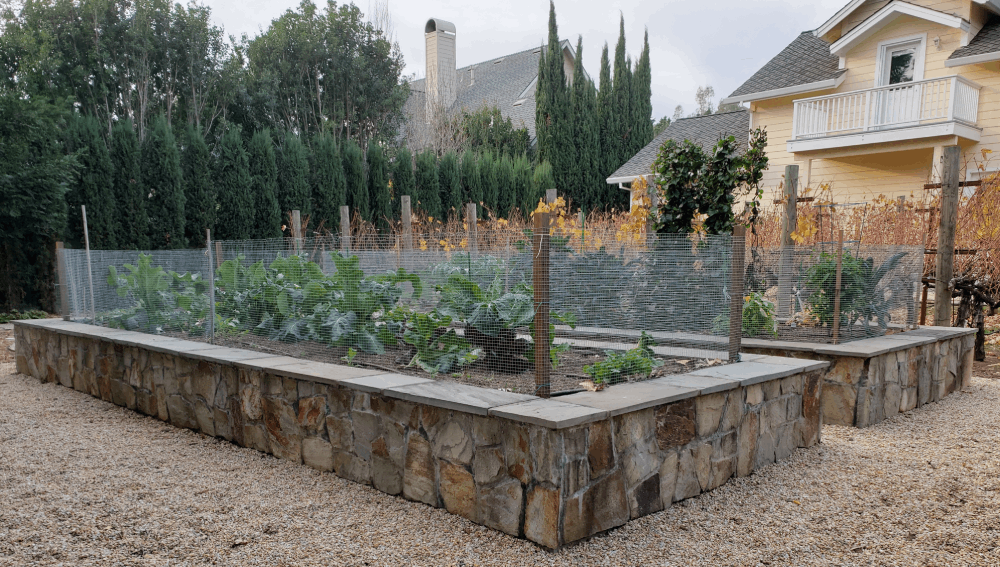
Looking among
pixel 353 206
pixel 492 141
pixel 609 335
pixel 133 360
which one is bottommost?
pixel 133 360

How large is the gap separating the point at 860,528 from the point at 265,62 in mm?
16755

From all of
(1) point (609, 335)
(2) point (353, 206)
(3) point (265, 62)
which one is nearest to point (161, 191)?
(2) point (353, 206)

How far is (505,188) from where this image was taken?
50.1ft

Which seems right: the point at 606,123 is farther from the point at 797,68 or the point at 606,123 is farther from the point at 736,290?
the point at 736,290

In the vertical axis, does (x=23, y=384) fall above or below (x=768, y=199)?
below

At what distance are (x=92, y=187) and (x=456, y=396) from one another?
977 centimetres

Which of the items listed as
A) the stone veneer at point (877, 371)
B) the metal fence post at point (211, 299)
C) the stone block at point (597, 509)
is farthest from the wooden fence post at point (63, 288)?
the stone veneer at point (877, 371)

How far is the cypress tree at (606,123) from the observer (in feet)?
65.2

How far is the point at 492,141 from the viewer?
20.2 m

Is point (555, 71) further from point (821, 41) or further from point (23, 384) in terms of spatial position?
point (23, 384)

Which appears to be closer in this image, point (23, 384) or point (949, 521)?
point (949, 521)

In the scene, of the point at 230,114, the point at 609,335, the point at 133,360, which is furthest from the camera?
the point at 230,114

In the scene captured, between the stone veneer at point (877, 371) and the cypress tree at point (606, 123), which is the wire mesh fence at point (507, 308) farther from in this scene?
the cypress tree at point (606, 123)

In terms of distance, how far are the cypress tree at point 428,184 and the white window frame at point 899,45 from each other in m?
8.78
